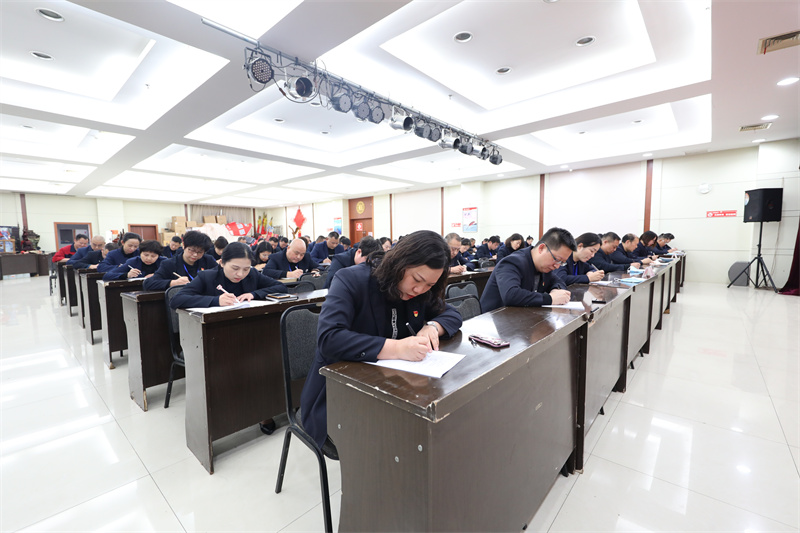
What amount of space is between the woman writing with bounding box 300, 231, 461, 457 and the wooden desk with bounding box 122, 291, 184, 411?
1.96 m

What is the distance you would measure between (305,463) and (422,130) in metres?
4.84

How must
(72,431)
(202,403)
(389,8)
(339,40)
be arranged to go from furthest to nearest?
1. (339,40)
2. (389,8)
3. (72,431)
4. (202,403)

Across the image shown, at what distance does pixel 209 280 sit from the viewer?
2377 mm

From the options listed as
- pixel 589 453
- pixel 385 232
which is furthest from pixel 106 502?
pixel 385 232

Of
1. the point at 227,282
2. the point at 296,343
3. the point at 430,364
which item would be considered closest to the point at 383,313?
the point at 430,364

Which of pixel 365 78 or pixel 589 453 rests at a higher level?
pixel 365 78

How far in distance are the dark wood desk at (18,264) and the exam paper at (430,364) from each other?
53.9ft

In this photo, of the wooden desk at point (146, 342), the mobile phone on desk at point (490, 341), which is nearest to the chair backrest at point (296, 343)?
the mobile phone on desk at point (490, 341)

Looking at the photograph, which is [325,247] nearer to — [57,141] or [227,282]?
[227,282]

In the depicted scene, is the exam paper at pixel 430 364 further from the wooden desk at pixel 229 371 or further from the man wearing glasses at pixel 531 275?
the wooden desk at pixel 229 371

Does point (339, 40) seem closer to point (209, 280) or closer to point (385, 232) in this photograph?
point (209, 280)

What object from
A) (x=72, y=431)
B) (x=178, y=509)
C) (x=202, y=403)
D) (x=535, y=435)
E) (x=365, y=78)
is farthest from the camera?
(x=365, y=78)

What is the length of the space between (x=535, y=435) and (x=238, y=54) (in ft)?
14.5

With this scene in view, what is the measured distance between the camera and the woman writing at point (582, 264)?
311 cm
